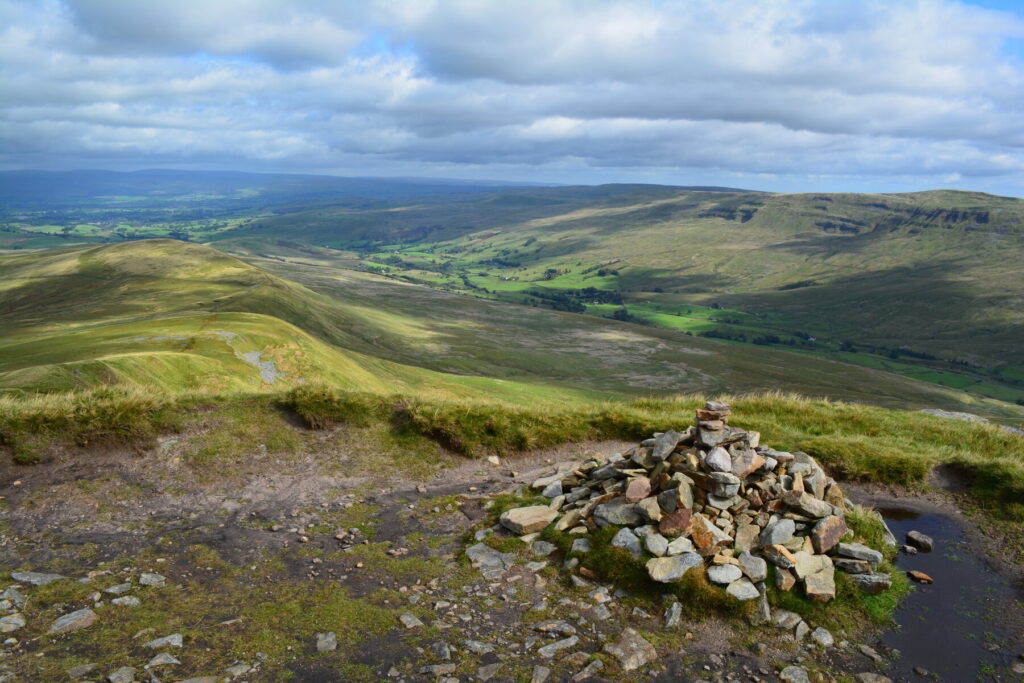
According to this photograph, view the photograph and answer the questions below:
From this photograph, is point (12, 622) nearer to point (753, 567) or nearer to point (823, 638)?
point (753, 567)

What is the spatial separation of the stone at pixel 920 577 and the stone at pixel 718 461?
4754 millimetres

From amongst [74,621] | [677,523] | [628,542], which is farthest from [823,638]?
[74,621]

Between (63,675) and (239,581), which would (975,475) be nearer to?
(239,581)

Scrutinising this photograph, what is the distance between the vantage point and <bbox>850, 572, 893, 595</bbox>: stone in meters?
12.4

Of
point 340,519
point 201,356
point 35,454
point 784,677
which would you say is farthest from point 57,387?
point 784,677

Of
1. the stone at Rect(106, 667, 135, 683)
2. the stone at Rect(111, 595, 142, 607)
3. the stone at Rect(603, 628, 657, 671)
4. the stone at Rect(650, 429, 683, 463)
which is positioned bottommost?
the stone at Rect(603, 628, 657, 671)

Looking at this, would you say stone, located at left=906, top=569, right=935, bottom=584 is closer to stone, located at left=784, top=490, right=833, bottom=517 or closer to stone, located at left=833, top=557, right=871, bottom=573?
stone, located at left=833, top=557, right=871, bottom=573

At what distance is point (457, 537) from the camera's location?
15.2m

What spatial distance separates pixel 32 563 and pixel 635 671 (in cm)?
1347

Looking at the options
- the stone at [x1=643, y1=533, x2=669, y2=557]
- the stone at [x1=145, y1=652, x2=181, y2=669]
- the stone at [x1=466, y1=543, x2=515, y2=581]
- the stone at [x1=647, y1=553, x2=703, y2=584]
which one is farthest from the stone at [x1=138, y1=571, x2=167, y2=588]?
the stone at [x1=643, y1=533, x2=669, y2=557]

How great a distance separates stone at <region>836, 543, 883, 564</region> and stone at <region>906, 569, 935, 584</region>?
1.20 metres

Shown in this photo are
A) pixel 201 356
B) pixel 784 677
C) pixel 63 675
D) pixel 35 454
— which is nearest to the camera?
pixel 63 675

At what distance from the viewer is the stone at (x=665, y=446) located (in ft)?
52.2

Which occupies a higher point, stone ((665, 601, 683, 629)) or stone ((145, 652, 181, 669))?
stone ((145, 652, 181, 669))
